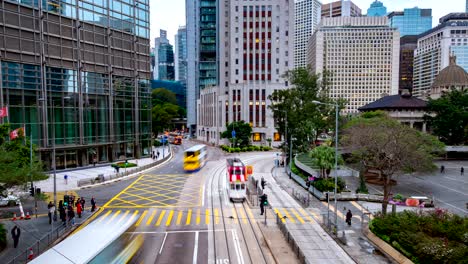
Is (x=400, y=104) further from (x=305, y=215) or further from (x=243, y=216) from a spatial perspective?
(x=243, y=216)

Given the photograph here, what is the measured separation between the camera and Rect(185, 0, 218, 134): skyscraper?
12619cm

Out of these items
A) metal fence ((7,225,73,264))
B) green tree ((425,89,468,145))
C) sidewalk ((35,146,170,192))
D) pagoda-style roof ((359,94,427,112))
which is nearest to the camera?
metal fence ((7,225,73,264))

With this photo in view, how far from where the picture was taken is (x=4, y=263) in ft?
60.1

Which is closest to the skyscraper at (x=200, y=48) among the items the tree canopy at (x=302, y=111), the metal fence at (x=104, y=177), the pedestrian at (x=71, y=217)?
the tree canopy at (x=302, y=111)

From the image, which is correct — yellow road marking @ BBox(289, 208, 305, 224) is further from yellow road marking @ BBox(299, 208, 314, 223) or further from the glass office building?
the glass office building

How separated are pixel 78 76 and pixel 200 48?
81667mm

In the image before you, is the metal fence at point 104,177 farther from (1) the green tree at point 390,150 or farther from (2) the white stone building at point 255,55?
(2) the white stone building at point 255,55

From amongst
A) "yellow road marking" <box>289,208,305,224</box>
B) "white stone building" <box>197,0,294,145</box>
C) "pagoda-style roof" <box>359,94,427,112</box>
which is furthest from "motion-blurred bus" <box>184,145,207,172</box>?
"pagoda-style roof" <box>359,94,427,112</box>

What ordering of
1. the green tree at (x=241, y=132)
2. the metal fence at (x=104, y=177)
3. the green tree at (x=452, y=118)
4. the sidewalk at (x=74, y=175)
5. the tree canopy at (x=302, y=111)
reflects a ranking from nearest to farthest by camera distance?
1. the sidewalk at (x=74, y=175)
2. the metal fence at (x=104, y=177)
3. the tree canopy at (x=302, y=111)
4. the green tree at (x=452, y=118)
5. the green tree at (x=241, y=132)

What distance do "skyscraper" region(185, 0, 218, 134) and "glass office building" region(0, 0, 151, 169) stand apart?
61.4 metres

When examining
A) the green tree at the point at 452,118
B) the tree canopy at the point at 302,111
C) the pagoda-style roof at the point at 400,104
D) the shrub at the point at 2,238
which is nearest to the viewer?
the shrub at the point at 2,238

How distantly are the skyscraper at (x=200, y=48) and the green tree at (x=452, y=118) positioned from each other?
245 ft

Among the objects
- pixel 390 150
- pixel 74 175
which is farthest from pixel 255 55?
pixel 390 150

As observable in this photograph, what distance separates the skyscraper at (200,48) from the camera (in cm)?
12619
